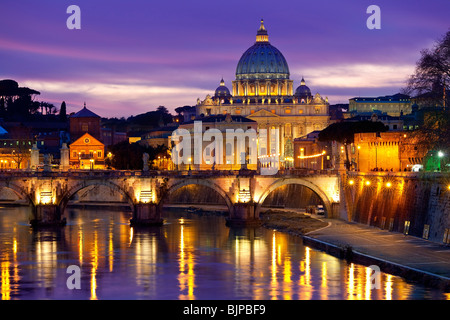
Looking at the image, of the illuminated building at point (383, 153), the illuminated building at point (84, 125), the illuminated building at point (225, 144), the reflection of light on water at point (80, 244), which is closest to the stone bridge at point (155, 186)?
the reflection of light on water at point (80, 244)

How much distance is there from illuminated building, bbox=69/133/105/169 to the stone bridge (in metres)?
60.2

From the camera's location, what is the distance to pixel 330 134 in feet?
345

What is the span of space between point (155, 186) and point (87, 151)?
6389cm

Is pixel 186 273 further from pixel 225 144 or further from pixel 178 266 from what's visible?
pixel 225 144

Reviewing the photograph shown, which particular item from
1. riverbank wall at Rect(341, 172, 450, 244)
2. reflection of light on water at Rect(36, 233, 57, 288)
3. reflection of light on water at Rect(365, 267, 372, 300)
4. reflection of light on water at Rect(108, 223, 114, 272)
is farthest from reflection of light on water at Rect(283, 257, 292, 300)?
reflection of light on water at Rect(36, 233, 57, 288)

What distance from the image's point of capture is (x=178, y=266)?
5347cm

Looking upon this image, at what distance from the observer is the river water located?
4466 centimetres

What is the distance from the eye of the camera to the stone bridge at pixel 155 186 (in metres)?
75.6

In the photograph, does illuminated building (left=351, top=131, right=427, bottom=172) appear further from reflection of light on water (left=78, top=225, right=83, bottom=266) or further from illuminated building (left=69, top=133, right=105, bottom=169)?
illuminated building (left=69, top=133, right=105, bottom=169)

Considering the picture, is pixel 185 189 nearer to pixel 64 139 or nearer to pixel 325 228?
pixel 325 228

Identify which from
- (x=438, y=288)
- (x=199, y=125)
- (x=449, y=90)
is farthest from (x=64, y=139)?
(x=438, y=288)

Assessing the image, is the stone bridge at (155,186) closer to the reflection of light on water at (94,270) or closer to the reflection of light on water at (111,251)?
the reflection of light on water at (111,251)
